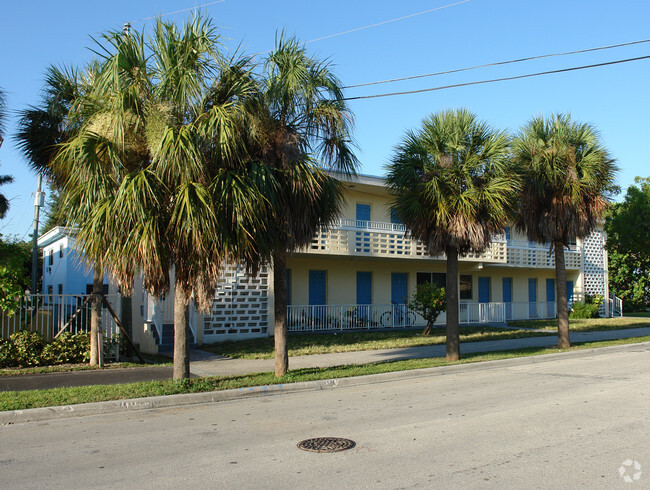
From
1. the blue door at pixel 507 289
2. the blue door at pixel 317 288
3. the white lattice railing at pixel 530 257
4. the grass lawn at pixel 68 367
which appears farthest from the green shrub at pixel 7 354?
the blue door at pixel 507 289

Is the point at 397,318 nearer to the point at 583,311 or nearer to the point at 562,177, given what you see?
the point at 562,177

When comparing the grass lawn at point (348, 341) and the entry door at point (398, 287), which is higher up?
the entry door at point (398, 287)

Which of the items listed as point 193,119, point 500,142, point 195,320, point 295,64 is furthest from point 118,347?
point 500,142

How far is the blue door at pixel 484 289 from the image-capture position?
28672mm

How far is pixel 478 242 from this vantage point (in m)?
13.0

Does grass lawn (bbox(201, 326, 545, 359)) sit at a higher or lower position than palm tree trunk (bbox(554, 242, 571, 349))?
lower

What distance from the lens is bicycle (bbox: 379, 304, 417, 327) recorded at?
23578 millimetres

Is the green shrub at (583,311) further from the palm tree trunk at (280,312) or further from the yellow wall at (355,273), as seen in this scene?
the palm tree trunk at (280,312)

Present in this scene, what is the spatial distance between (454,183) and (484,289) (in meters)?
17.1

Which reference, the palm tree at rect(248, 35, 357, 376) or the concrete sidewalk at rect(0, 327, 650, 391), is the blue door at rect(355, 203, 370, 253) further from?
the palm tree at rect(248, 35, 357, 376)

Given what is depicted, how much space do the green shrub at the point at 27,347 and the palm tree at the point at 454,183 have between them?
880 centimetres

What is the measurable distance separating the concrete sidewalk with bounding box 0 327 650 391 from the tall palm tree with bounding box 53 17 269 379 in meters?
2.89

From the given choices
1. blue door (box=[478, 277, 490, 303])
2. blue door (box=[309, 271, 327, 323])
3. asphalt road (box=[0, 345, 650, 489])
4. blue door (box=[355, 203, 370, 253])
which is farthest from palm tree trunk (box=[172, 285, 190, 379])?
blue door (box=[478, 277, 490, 303])

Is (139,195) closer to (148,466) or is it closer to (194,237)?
(194,237)
